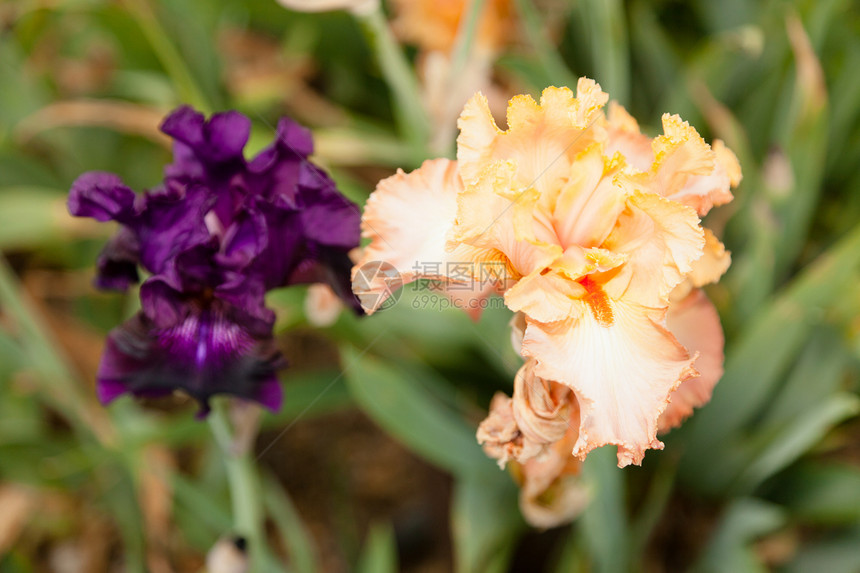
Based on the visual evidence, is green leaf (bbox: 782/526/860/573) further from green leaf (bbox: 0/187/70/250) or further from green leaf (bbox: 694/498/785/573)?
green leaf (bbox: 0/187/70/250)

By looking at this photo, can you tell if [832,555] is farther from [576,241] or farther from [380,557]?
[576,241]

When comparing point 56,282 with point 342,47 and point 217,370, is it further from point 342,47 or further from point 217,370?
point 217,370

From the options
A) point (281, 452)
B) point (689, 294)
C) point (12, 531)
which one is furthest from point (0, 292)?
point (689, 294)

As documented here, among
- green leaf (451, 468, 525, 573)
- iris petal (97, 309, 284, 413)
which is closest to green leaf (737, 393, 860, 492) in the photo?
green leaf (451, 468, 525, 573)

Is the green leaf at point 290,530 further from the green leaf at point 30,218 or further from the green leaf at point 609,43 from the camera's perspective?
the green leaf at point 609,43

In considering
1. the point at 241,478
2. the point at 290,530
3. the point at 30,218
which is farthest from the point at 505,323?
the point at 30,218

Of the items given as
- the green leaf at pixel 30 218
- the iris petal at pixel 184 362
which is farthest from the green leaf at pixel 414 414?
the green leaf at pixel 30 218

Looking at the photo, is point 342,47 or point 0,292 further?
point 342,47
